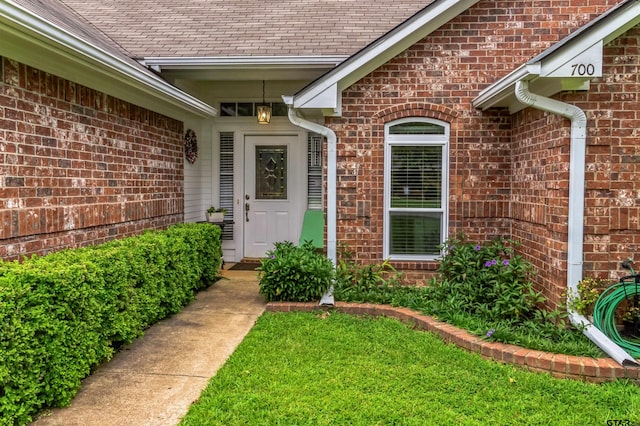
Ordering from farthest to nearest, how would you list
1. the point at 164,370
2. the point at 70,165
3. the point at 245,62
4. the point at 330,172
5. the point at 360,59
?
the point at 245,62 < the point at 330,172 < the point at 360,59 < the point at 70,165 < the point at 164,370

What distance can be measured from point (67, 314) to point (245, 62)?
4.58m

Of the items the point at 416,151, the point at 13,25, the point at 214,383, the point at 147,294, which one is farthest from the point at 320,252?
the point at 13,25

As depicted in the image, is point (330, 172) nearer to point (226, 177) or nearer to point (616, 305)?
point (616, 305)

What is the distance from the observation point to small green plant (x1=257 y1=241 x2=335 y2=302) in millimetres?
5363

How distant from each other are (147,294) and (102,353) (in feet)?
3.23

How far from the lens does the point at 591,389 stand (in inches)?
134

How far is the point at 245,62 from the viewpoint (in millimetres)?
6617

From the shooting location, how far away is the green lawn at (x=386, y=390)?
2.99 metres

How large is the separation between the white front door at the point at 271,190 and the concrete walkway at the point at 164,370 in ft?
9.01

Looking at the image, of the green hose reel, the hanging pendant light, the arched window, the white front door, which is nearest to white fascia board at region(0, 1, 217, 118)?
the hanging pendant light

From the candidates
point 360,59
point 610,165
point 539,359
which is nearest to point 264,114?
point 360,59

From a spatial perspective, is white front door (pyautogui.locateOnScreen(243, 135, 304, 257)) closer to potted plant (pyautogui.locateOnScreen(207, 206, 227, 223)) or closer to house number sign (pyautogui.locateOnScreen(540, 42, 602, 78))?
potted plant (pyautogui.locateOnScreen(207, 206, 227, 223))

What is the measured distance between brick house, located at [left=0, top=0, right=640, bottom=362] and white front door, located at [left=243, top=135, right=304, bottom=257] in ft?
0.09

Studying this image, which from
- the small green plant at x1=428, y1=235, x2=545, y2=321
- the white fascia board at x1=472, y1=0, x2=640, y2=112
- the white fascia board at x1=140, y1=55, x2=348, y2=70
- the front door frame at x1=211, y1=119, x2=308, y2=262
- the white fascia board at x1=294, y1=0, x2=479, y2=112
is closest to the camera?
the white fascia board at x1=472, y1=0, x2=640, y2=112
